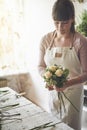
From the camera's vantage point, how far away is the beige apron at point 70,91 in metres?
1.74

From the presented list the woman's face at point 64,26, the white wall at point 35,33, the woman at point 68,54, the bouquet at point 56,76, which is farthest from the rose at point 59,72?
the white wall at point 35,33

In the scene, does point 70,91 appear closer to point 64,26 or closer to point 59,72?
point 59,72

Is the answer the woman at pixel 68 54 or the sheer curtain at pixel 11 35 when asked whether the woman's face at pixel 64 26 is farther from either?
the sheer curtain at pixel 11 35

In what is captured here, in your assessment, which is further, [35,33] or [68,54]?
[35,33]

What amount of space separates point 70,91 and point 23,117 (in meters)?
0.50

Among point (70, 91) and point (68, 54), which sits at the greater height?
point (68, 54)

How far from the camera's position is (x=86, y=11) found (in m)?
2.47

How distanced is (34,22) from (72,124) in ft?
7.20

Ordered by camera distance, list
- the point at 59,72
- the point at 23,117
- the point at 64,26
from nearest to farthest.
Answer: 1. the point at 23,117
2. the point at 59,72
3. the point at 64,26

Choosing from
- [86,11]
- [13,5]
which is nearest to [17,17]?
[13,5]

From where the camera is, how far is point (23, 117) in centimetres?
141

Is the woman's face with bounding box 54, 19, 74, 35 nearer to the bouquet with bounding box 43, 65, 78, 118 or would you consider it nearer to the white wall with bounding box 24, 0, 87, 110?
the bouquet with bounding box 43, 65, 78, 118

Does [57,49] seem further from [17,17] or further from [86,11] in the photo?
[17,17]

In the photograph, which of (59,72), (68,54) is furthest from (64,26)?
(59,72)
